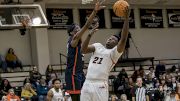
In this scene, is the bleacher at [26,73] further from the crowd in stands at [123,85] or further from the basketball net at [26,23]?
the basketball net at [26,23]

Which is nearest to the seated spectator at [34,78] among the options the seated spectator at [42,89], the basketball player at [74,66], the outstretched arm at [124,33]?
the seated spectator at [42,89]

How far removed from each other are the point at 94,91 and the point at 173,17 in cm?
1822

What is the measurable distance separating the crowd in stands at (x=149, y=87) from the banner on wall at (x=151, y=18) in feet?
10.9

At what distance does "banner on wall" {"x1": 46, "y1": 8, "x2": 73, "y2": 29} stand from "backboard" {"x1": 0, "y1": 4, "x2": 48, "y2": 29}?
8.72 m

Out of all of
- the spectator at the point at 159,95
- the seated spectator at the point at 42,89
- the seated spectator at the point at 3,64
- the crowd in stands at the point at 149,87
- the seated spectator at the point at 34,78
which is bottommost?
the spectator at the point at 159,95

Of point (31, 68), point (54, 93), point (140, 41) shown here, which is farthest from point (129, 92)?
point (54, 93)

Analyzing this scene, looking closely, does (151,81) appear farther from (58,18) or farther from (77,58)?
(77,58)

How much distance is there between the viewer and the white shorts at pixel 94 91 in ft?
22.6

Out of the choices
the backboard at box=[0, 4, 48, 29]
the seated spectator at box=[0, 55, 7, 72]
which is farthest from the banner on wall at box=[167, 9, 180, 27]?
the backboard at box=[0, 4, 48, 29]

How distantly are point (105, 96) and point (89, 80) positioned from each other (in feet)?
1.10

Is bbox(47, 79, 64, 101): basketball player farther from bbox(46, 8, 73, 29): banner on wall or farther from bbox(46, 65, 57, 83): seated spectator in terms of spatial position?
bbox(46, 8, 73, 29): banner on wall

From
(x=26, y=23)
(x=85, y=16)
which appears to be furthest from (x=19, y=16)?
(x=85, y=16)

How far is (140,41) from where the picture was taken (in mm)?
23406

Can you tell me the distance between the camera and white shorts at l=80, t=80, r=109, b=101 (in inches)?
271
